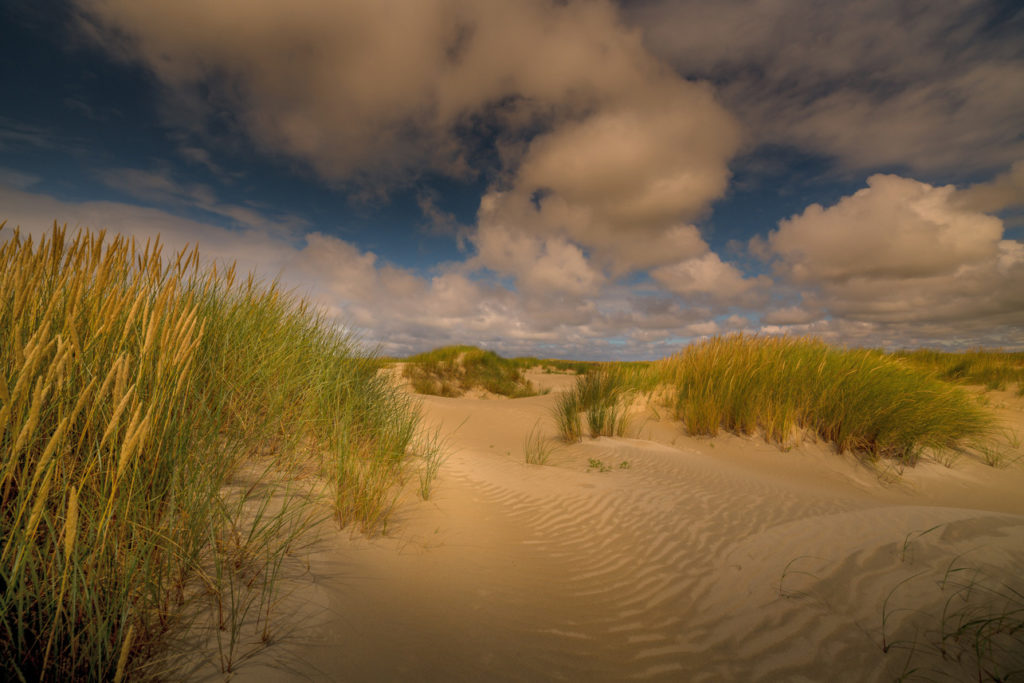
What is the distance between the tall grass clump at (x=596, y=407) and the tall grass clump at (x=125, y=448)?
373 cm

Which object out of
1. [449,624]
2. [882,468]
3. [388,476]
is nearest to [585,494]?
[388,476]

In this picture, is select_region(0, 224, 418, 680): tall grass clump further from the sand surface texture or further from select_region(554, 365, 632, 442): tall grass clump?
select_region(554, 365, 632, 442): tall grass clump

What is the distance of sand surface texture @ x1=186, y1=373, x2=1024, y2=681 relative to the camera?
168 cm

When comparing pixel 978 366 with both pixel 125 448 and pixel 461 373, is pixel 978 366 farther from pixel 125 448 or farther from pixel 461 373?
pixel 125 448

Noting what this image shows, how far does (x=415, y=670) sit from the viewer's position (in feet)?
5.27

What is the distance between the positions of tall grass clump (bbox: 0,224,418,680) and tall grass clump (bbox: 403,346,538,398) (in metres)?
10.1

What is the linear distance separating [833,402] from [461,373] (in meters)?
11.5

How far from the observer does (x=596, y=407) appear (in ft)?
23.8

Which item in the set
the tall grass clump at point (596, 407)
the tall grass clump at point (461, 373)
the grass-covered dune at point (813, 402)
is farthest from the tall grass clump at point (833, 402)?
the tall grass clump at point (461, 373)

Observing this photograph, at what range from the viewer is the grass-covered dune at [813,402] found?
20.2 ft

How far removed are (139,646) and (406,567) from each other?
4.33ft

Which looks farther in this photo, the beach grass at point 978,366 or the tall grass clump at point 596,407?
the beach grass at point 978,366

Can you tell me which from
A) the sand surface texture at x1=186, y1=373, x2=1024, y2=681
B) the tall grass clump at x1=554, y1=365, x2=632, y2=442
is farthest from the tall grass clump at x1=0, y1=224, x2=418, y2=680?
the tall grass clump at x1=554, y1=365, x2=632, y2=442

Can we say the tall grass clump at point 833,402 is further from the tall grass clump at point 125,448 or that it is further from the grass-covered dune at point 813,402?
the tall grass clump at point 125,448
